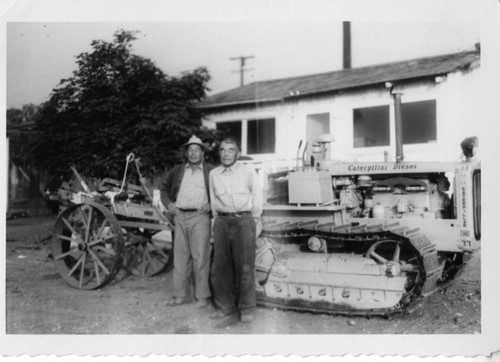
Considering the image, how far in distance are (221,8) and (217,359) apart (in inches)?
137

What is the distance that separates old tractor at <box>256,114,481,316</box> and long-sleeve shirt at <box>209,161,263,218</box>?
57 centimetres

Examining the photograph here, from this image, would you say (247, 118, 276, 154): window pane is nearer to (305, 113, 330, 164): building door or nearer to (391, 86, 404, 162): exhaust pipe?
(305, 113, 330, 164): building door

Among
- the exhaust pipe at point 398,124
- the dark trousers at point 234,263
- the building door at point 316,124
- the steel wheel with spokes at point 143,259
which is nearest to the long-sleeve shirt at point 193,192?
the dark trousers at point 234,263

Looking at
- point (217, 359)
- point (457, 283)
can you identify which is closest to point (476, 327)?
point (457, 283)

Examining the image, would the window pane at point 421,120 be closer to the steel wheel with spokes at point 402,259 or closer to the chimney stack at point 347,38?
the chimney stack at point 347,38

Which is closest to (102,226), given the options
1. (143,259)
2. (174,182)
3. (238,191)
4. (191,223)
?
(143,259)

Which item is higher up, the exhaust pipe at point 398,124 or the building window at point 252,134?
the building window at point 252,134

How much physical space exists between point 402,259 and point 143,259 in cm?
350

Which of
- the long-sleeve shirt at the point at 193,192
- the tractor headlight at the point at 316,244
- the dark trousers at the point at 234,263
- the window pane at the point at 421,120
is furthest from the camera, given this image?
the window pane at the point at 421,120

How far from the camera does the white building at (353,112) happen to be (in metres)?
8.12

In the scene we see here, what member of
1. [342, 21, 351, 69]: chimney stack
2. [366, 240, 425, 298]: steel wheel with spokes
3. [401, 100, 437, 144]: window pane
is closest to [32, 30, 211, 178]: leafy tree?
[342, 21, 351, 69]: chimney stack

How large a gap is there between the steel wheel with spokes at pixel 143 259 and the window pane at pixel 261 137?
13.6ft

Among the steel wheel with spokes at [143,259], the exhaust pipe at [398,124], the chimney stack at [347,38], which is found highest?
the chimney stack at [347,38]

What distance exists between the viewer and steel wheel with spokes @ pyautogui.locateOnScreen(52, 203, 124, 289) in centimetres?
547
